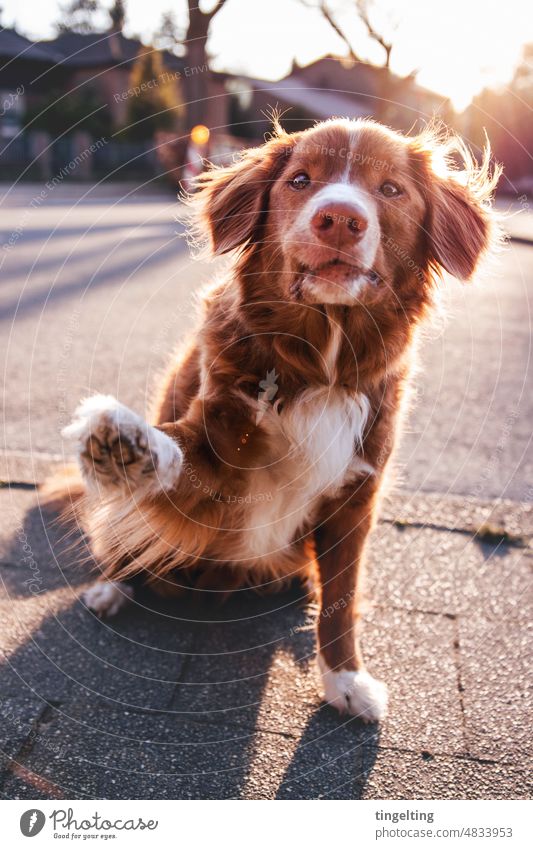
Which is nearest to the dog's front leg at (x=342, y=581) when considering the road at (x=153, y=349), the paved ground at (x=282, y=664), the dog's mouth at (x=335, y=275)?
the paved ground at (x=282, y=664)

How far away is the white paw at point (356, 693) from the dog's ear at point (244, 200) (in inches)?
64.4

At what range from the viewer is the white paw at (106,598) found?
290 cm

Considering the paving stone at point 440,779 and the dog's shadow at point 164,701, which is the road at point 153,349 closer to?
the dog's shadow at point 164,701

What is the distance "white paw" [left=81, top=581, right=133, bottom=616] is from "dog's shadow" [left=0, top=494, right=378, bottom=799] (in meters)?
0.04

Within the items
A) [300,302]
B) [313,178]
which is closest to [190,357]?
[300,302]

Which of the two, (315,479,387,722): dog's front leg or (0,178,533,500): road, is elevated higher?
(315,479,387,722): dog's front leg

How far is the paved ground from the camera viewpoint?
2184 millimetres

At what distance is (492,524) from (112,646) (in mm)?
2011

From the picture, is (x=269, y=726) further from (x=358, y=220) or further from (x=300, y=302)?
(x=358, y=220)

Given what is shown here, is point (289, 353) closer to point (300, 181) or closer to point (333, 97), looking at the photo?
point (300, 181)

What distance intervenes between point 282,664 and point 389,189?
1798mm

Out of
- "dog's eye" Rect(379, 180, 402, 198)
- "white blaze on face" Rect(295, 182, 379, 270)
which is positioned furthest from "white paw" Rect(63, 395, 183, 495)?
"dog's eye" Rect(379, 180, 402, 198)

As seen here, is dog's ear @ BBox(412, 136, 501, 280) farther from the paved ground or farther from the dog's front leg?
the dog's front leg

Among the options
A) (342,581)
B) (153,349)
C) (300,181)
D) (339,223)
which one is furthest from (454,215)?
(153,349)
